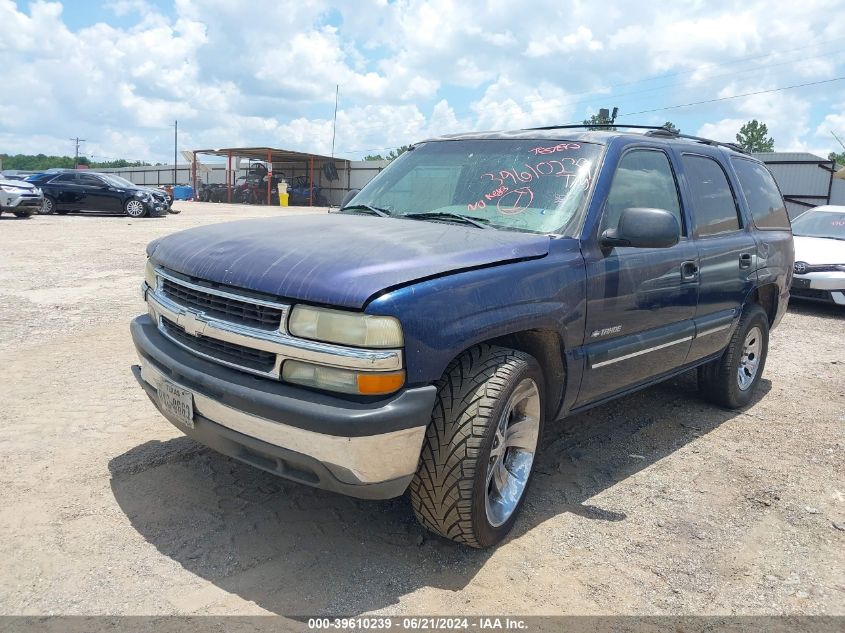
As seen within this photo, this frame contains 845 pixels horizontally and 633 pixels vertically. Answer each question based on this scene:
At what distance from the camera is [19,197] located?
18.7 meters

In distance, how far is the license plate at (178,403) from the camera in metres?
2.88

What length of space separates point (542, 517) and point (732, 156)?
3275 millimetres

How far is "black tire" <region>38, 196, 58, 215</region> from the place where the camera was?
21.0m

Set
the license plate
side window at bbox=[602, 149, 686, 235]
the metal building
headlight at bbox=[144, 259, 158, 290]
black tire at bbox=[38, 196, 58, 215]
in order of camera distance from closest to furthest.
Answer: the license plate < headlight at bbox=[144, 259, 158, 290] < side window at bbox=[602, 149, 686, 235] < black tire at bbox=[38, 196, 58, 215] < the metal building

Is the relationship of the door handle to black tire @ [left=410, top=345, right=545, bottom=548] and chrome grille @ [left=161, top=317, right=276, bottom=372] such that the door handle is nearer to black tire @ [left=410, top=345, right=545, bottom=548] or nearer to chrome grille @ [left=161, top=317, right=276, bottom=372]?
black tire @ [left=410, top=345, right=545, bottom=548]

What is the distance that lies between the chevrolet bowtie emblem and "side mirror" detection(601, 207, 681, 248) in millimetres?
2026

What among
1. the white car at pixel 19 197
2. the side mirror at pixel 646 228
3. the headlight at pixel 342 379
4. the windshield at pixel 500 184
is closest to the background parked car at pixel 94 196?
the white car at pixel 19 197

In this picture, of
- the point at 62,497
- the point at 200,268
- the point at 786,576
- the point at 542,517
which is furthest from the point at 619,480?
the point at 62,497

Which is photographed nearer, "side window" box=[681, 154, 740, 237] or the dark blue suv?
the dark blue suv

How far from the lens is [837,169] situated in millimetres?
22391

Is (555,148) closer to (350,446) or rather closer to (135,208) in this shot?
(350,446)

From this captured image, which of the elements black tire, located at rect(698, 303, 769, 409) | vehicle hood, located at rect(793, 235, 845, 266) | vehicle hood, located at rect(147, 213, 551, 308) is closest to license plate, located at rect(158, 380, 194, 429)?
vehicle hood, located at rect(147, 213, 551, 308)

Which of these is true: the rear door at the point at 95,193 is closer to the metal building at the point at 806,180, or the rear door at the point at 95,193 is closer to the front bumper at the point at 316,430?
the front bumper at the point at 316,430

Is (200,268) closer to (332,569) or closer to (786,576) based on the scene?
(332,569)
